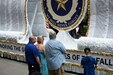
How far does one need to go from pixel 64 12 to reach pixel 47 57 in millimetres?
3246

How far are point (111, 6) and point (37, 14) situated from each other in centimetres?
398

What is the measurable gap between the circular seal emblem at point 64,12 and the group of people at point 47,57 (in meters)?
2.73

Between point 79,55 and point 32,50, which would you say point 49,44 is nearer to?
point 32,50

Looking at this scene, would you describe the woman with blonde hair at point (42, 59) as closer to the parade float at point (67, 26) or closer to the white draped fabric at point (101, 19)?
the parade float at point (67, 26)

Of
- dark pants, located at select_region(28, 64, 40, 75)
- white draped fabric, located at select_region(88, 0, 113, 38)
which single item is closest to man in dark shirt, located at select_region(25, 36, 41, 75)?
dark pants, located at select_region(28, 64, 40, 75)

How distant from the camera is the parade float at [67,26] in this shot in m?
9.47

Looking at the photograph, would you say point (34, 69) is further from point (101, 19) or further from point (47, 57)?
point (101, 19)

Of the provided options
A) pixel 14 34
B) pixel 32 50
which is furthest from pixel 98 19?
pixel 14 34

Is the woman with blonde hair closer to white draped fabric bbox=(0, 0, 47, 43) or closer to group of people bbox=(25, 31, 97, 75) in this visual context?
group of people bbox=(25, 31, 97, 75)

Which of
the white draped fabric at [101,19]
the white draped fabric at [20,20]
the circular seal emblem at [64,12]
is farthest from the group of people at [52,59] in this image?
the white draped fabric at [20,20]

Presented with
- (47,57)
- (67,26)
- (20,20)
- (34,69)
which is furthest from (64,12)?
(34,69)

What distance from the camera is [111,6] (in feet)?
30.7

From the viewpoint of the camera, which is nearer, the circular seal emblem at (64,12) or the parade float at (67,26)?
the parade float at (67,26)

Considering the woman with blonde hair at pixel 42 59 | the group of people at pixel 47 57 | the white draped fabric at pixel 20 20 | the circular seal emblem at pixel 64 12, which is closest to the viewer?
the group of people at pixel 47 57
